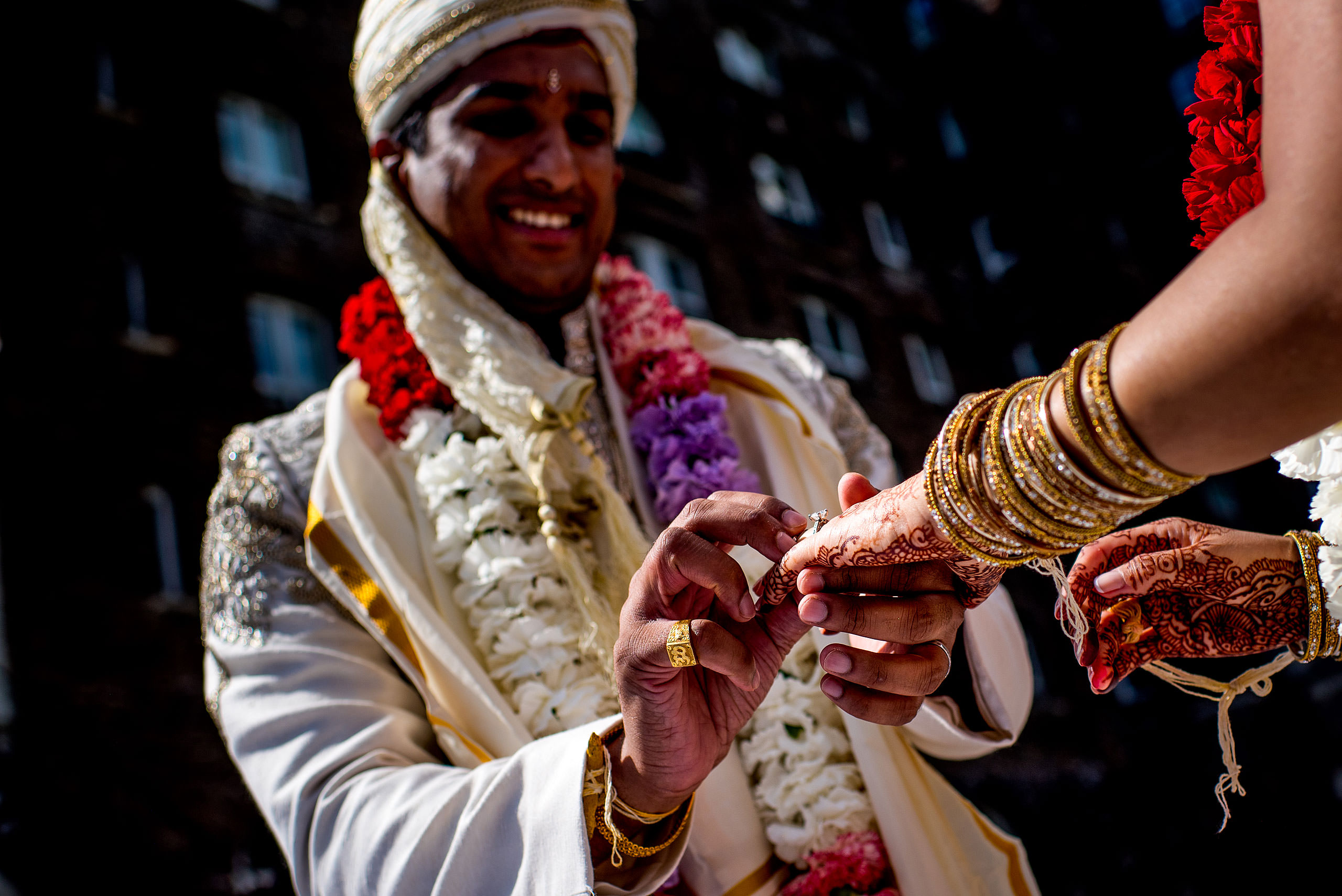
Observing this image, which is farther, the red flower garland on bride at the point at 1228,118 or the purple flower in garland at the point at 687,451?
the purple flower in garland at the point at 687,451

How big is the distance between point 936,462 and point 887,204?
2145 centimetres

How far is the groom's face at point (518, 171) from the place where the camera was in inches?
108

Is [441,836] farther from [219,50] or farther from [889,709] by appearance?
[219,50]

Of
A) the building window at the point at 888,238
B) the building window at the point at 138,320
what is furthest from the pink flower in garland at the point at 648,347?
the building window at the point at 888,238

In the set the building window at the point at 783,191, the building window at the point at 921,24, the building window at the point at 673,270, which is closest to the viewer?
the building window at the point at 673,270

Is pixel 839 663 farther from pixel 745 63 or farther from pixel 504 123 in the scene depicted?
pixel 745 63

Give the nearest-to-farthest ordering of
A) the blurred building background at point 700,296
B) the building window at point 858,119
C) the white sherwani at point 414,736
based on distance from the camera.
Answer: the white sherwani at point 414,736 → the blurred building background at point 700,296 → the building window at point 858,119

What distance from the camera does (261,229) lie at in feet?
38.3

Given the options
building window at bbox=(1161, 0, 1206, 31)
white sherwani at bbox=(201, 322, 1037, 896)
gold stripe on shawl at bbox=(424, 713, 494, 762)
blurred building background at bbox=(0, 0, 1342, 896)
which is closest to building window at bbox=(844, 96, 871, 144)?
blurred building background at bbox=(0, 0, 1342, 896)

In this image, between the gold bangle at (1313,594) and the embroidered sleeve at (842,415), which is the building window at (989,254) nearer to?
the embroidered sleeve at (842,415)

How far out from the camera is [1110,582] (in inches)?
72.6

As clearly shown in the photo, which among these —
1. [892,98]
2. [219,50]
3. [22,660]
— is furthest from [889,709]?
[892,98]

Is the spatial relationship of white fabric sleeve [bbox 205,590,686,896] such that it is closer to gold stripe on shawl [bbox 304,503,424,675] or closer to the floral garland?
gold stripe on shawl [bbox 304,503,424,675]

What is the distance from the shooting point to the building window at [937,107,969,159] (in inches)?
892
